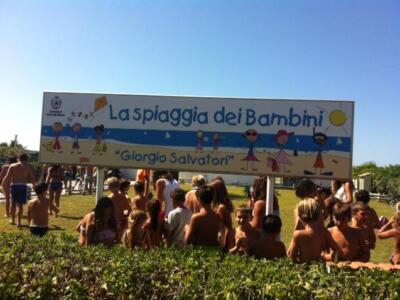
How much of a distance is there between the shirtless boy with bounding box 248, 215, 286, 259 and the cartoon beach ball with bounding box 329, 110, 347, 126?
2447 millimetres

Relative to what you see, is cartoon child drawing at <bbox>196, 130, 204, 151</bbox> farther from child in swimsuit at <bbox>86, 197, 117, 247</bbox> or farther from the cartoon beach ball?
child in swimsuit at <bbox>86, 197, 117, 247</bbox>

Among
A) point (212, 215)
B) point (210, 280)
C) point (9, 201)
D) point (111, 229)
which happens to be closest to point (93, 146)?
point (111, 229)

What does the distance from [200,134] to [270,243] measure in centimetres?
275

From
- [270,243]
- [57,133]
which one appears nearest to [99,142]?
[57,133]

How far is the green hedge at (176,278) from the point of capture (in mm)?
3986

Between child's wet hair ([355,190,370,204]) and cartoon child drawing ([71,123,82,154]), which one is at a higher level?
cartoon child drawing ([71,123,82,154])

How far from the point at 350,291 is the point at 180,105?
4341 mm

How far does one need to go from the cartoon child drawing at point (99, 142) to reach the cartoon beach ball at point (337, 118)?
11.9ft

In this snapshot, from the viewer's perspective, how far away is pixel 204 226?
18.1ft

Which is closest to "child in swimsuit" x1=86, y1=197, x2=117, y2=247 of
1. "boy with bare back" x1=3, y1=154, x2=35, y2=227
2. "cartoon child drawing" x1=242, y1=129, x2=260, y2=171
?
"cartoon child drawing" x1=242, y1=129, x2=260, y2=171

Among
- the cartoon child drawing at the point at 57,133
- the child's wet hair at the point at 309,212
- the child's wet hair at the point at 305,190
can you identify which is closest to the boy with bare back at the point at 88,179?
the cartoon child drawing at the point at 57,133

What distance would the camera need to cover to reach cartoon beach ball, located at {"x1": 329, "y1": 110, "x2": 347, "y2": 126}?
6.93 meters

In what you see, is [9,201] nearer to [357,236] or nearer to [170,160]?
[170,160]

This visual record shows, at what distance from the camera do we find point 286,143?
719cm
